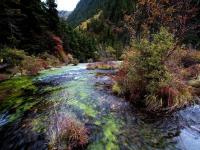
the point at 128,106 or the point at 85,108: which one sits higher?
the point at 85,108

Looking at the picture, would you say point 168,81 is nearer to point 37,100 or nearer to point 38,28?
point 37,100

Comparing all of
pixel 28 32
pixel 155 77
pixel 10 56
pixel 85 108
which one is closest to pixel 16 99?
pixel 85 108

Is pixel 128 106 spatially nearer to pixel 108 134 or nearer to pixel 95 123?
pixel 95 123

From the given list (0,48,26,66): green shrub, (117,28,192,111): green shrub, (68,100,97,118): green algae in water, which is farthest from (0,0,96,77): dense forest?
(117,28,192,111): green shrub

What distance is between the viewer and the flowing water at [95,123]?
784 centimetres

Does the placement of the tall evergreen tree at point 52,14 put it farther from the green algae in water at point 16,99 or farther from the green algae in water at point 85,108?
the green algae in water at point 85,108

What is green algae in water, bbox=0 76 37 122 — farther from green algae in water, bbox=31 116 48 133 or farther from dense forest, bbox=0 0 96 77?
dense forest, bbox=0 0 96 77

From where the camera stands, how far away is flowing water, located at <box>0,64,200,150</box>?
784 cm

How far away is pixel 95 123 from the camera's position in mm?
9195

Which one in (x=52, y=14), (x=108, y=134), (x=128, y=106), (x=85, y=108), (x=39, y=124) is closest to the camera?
(x=108, y=134)

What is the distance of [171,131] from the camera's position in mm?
9078

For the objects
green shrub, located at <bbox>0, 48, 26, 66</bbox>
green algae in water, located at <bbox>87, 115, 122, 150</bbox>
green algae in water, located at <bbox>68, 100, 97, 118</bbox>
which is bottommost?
green algae in water, located at <bbox>87, 115, 122, 150</bbox>

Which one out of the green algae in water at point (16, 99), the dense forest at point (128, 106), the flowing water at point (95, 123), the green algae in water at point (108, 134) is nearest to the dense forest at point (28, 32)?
the green algae in water at point (16, 99)

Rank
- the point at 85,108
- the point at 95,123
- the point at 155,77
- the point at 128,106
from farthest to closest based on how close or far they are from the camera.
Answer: the point at 155,77 < the point at 128,106 < the point at 85,108 < the point at 95,123
